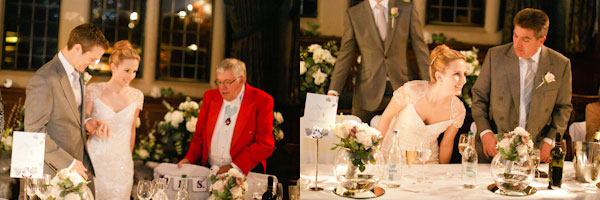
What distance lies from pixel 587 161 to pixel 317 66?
5.93 feet

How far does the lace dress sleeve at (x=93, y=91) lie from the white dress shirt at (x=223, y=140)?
74 centimetres

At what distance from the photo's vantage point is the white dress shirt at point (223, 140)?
3.89m

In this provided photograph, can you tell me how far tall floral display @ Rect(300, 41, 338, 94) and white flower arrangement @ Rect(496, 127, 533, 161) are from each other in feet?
3.66

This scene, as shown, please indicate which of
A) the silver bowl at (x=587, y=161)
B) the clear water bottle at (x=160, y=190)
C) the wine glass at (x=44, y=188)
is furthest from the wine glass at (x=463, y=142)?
the wine glass at (x=44, y=188)

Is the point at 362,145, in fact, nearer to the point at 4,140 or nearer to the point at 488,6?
the point at 488,6

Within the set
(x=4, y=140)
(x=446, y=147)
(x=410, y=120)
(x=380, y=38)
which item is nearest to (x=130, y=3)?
(x=4, y=140)

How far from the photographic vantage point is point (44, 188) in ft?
11.9

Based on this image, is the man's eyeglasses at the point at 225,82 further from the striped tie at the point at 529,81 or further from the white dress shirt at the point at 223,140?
the striped tie at the point at 529,81

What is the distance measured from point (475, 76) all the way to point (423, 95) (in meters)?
0.39

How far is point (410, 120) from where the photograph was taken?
3715 millimetres

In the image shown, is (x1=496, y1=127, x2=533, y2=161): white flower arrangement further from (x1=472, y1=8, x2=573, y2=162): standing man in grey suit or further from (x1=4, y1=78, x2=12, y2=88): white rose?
(x1=4, y1=78, x2=12, y2=88): white rose

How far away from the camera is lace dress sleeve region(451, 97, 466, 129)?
12.3 feet

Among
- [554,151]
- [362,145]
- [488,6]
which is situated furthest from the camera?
[488,6]

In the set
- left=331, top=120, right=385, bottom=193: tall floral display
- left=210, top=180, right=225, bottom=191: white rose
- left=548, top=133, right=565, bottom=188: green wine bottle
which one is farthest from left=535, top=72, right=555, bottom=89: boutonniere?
left=210, top=180, right=225, bottom=191: white rose
